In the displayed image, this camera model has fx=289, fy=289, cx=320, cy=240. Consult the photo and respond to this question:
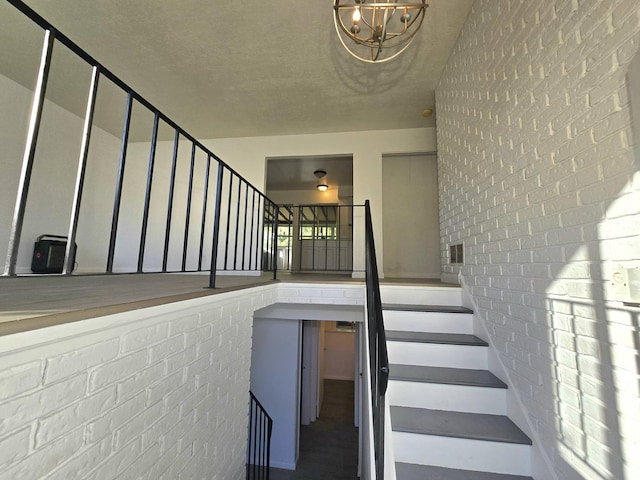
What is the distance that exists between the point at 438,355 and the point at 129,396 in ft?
6.17

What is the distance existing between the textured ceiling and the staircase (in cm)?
258

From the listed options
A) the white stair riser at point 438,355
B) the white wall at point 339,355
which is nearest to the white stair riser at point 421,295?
the white stair riser at point 438,355

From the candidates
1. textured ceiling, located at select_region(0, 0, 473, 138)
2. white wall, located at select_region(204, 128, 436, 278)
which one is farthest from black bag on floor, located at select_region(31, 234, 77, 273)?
white wall, located at select_region(204, 128, 436, 278)

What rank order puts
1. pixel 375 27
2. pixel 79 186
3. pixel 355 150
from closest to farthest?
pixel 79 186 < pixel 375 27 < pixel 355 150

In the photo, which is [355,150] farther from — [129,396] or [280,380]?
[129,396]

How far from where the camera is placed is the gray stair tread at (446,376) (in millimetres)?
1811

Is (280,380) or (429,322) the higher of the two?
(429,322)

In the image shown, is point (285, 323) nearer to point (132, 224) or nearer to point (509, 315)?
point (132, 224)

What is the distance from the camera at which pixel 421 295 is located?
2.64 m

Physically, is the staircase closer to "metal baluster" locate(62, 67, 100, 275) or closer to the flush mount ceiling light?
"metal baluster" locate(62, 67, 100, 275)

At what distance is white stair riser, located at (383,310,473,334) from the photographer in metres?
A: 2.33

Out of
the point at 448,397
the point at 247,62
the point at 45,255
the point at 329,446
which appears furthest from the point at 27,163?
the point at 329,446

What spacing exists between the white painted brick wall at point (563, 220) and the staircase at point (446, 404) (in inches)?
6.6

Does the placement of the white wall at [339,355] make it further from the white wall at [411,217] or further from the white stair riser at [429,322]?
the white stair riser at [429,322]
